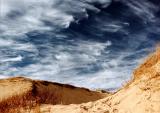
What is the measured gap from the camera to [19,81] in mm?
27516

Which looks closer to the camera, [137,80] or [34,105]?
[137,80]

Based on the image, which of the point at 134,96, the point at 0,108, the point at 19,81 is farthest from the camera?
the point at 19,81

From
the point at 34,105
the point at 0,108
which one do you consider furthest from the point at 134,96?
the point at 0,108

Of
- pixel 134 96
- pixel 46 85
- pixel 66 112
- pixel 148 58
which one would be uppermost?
pixel 148 58

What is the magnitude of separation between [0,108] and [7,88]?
909cm

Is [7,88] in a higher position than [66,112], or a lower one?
lower

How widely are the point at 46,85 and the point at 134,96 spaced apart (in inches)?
750

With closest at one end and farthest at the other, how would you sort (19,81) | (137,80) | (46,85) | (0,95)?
(137,80) < (0,95) < (19,81) < (46,85)

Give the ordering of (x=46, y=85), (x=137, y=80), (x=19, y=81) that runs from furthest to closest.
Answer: (x=46, y=85) < (x=19, y=81) < (x=137, y=80)

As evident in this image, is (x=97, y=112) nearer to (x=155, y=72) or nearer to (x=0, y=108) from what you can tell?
(x=155, y=72)

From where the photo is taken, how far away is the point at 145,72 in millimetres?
12531

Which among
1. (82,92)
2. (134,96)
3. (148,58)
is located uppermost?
(148,58)

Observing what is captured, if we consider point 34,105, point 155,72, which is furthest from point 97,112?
point 34,105

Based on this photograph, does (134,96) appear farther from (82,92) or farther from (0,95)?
(82,92)
